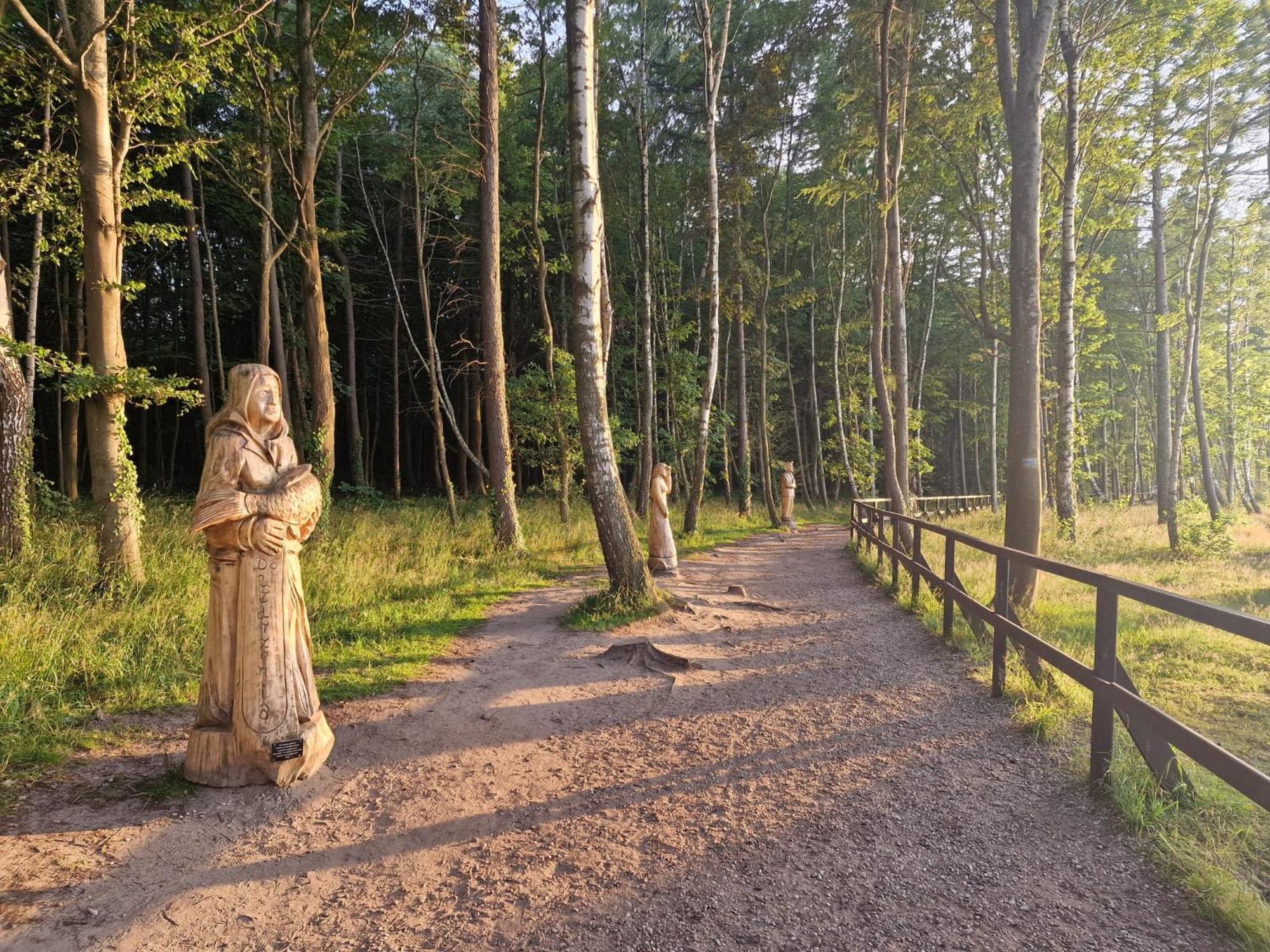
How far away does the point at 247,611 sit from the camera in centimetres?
341

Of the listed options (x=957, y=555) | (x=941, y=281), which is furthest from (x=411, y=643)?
(x=941, y=281)

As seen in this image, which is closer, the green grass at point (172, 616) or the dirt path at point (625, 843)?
the dirt path at point (625, 843)

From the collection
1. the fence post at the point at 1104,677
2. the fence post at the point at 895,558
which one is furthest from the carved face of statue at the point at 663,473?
the fence post at the point at 1104,677

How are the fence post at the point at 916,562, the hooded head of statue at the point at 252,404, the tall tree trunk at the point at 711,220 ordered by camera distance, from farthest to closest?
the tall tree trunk at the point at 711,220 → the fence post at the point at 916,562 → the hooded head of statue at the point at 252,404

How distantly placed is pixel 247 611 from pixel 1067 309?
15.3 meters

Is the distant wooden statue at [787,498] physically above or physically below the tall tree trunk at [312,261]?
below

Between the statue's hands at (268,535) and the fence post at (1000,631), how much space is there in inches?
205

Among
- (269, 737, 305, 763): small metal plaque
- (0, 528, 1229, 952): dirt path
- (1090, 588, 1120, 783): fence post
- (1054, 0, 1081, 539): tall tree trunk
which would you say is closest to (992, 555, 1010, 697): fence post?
(0, 528, 1229, 952): dirt path

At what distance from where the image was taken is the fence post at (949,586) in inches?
249

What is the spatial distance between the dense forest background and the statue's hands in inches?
175

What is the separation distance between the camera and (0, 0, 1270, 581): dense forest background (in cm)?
827

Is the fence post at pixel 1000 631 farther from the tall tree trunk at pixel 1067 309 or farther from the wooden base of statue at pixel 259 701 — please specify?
the tall tree trunk at pixel 1067 309

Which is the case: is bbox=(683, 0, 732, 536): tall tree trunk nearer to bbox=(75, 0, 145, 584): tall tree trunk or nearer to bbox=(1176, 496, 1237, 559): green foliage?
bbox=(1176, 496, 1237, 559): green foliage

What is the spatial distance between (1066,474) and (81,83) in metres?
17.6
